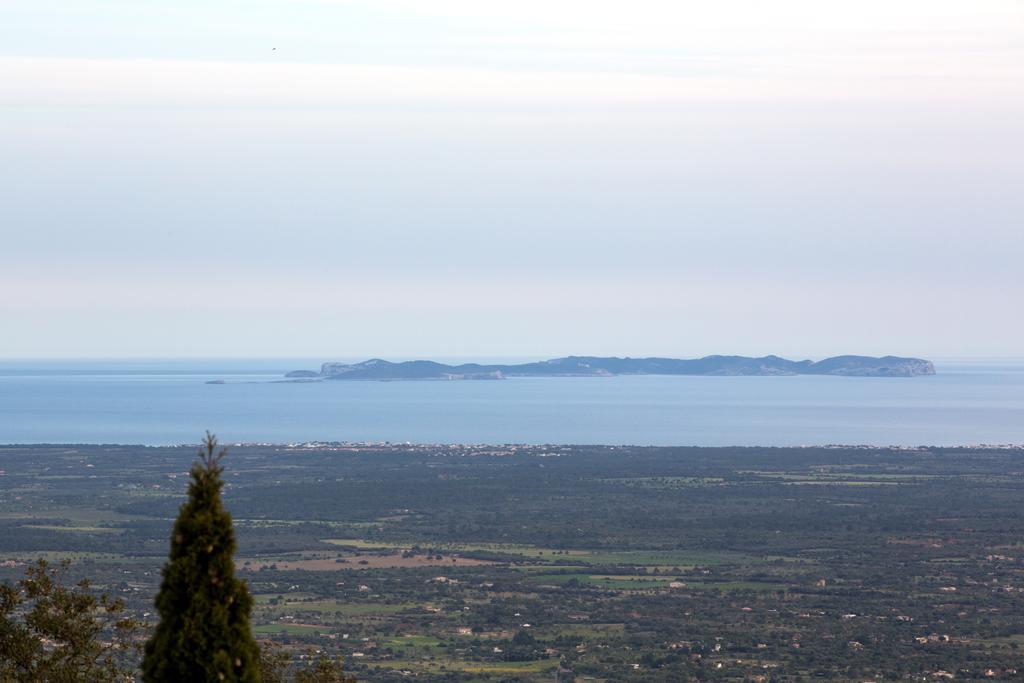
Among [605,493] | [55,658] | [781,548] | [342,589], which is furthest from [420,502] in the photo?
[55,658]

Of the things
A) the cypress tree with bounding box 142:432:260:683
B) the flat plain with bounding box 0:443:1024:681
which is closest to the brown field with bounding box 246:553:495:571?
the flat plain with bounding box 0:443:1024:681

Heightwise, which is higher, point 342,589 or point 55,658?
point 55,658

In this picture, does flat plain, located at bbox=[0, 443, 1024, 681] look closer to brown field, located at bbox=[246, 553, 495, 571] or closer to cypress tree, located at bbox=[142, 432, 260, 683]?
brown field, located at bbox=[246, 553, 495, 571]

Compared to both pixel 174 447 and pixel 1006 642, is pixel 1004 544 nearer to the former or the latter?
Result: pixel 1006 642

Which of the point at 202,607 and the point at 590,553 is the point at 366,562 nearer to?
the point at 590,553

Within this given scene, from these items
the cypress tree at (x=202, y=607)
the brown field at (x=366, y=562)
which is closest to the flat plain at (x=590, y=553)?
the brown field at (x=366, y=562)

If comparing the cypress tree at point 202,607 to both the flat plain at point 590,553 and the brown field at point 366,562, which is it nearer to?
the flat plain at point 590,553

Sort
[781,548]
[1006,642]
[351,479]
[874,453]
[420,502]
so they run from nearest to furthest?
[1006,642], [781,548], [420,502], [351,479], [874,453]

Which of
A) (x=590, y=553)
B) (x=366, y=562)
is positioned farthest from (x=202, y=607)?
(x=590, y=553)
